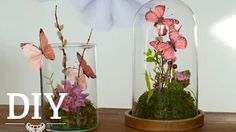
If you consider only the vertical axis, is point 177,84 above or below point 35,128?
above

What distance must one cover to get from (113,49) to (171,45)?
0.42 m

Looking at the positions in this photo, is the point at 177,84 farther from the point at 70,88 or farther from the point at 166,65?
the point at 70,88

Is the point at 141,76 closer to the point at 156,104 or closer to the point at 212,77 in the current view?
the point at 156,104

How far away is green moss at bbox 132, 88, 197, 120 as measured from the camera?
0.93 meters

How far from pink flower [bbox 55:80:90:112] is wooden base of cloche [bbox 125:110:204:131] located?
14 cm

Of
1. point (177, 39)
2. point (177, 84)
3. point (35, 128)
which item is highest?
point (177, 39)

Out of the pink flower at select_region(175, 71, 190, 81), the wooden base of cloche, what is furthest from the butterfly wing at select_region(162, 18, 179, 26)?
the wooden base of cloche

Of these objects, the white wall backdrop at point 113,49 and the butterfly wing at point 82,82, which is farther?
the white wall backdrop at point 113,49

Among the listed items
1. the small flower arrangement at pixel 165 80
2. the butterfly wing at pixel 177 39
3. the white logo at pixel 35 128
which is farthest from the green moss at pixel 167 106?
the white logo at pixel 35 128

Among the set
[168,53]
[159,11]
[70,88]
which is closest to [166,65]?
[168,53]

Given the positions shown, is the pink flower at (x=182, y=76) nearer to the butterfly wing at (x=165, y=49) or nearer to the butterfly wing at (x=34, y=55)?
the butterfly wing at (x=165, y=49)

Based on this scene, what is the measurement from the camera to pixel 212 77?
1.29 meters

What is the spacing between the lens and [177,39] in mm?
953

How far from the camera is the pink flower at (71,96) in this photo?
35.7 inches
